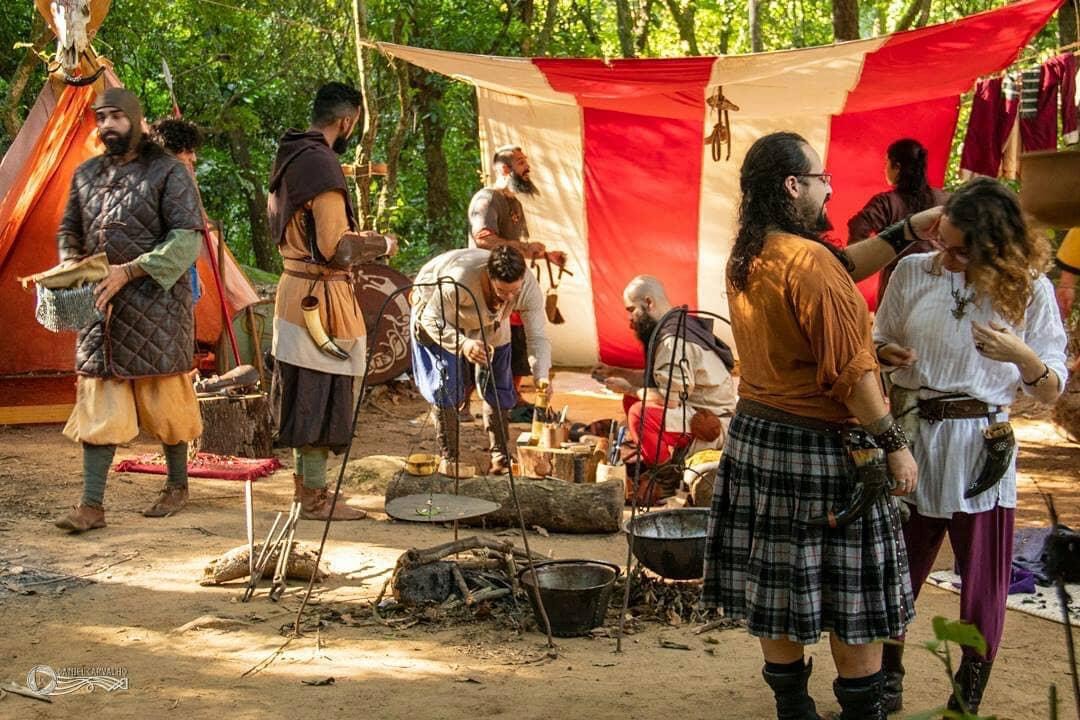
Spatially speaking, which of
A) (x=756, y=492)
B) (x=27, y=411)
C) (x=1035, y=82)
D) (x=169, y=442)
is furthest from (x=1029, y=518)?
(x=27, y=411)

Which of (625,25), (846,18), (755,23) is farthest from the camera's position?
(625,25)

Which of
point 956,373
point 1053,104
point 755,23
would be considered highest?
point 755,23

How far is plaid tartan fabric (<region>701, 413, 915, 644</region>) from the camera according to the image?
275cm

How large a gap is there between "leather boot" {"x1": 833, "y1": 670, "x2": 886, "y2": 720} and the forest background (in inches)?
262

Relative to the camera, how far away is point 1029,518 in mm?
5801

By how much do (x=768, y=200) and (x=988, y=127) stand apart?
4380mm

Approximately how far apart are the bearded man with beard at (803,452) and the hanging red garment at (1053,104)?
13.4 feet

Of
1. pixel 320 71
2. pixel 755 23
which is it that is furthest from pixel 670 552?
pixel 320 71

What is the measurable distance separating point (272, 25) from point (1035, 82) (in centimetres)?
933

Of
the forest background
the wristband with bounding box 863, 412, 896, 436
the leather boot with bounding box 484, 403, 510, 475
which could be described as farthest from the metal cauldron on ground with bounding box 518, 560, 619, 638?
the forest background

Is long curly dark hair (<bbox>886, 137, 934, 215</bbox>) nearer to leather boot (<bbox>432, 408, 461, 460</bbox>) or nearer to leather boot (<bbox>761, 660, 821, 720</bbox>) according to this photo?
leather boot (<bbox>432, 408, 461, 460</bbox>)

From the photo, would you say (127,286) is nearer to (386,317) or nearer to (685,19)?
(386,317)

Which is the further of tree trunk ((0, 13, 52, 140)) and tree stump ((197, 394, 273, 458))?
tree trunk ((0, 13, 52, 140))

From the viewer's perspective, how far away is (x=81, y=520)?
500cm
